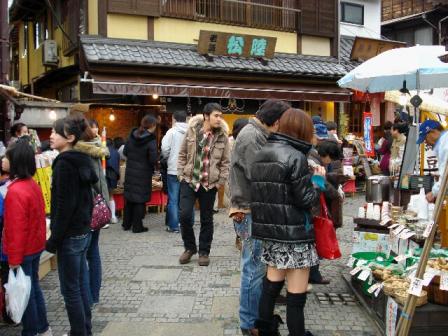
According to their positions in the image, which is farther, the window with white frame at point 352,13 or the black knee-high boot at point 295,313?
the window with white frame at point 352,13

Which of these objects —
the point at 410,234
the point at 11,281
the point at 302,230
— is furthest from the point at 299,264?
the point at 11,281

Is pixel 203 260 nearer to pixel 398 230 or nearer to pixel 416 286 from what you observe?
pixel 398 230

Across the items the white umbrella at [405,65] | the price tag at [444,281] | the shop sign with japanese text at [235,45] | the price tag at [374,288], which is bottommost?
the price tag at [374,288]

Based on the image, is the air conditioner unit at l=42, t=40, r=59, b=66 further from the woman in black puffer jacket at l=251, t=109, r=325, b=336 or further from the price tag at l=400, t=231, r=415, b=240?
the price tag at l=400, t=231, r=415, b=240

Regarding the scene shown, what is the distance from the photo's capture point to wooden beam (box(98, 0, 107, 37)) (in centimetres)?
1294

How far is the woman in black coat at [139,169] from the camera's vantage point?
29.9 feet

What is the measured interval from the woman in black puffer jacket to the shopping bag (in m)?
2.06

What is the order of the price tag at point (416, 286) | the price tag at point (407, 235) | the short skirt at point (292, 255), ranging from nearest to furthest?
the price tag at point (416, 286) < the short skirt at point (292, 255) < the price tag at point (407, 235)

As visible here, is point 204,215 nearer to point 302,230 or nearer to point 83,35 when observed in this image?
point 302,230

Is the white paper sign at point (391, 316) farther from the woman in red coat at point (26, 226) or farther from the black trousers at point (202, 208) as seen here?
the woman in red coat at point (26, 226)

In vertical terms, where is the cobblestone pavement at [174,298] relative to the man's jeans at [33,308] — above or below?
below

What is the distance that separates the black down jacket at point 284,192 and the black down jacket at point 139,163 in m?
5.53

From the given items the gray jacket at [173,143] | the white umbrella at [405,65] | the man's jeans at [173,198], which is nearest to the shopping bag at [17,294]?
the man's jeans at [173,198]

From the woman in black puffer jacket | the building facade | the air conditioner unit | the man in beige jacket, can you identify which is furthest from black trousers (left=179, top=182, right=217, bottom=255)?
the air conditioner unit
